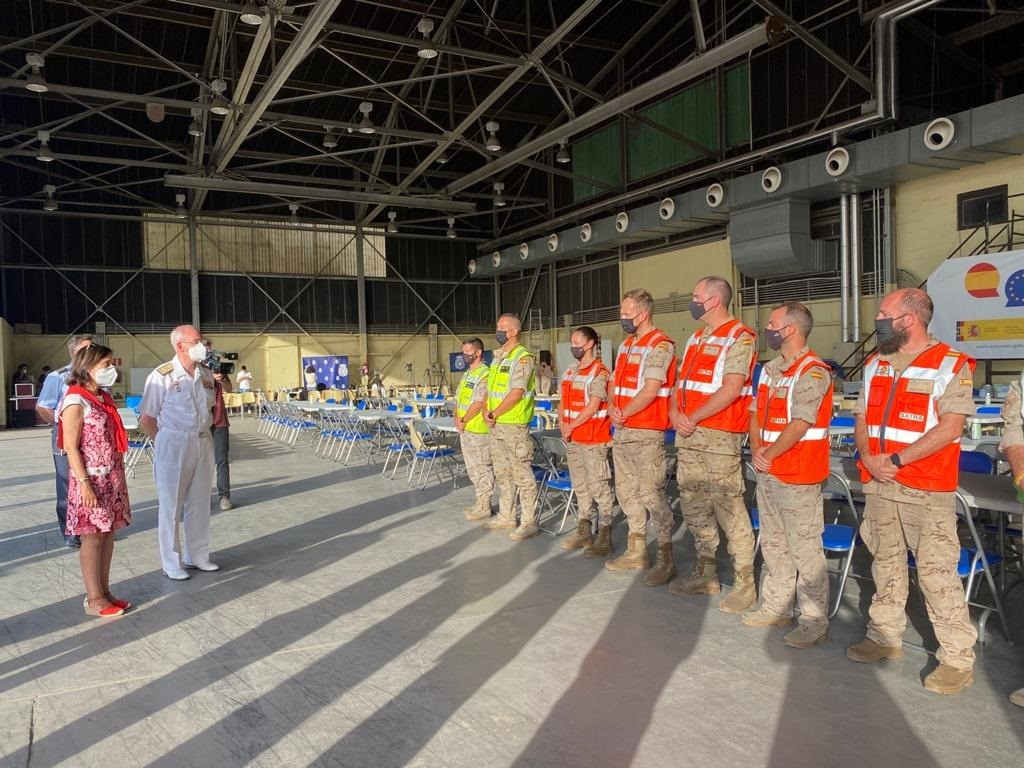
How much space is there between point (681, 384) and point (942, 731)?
1.95m

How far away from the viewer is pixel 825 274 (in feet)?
47.9

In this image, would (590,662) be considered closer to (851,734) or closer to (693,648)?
(693,648)

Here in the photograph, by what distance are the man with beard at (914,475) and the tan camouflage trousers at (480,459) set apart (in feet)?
11.1

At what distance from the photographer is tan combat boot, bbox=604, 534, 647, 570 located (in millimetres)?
4500

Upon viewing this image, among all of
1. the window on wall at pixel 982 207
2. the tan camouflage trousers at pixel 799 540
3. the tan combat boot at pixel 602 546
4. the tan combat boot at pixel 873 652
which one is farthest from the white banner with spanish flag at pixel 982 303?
the tan combat boot at pixel 873 652

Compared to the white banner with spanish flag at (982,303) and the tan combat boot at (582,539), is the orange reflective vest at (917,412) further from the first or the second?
the white banner with spanish flag at (982,303)

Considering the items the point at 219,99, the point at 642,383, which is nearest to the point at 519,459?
the point at 642,383

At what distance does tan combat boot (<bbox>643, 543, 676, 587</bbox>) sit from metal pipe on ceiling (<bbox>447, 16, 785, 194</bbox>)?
7.46 meters

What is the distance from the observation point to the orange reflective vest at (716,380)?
374 centimetres

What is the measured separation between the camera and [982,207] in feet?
38.8

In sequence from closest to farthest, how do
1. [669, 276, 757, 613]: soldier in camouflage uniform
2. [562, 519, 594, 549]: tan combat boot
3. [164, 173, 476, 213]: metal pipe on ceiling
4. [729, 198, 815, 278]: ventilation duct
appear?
[669, 276, 757, 613]: soldier in camouflage uniform < [562, 519, 594, 549]: tan combat boot < [729, 198, 815, 278]: ventilation duct < [164, 173, 476, 213]: metal pipe on ceiling

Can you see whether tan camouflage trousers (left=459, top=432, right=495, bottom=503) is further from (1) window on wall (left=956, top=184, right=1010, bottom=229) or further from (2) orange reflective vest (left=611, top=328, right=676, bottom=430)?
(1) window on wall (left=956, top=184, right=1010, bottom=229)

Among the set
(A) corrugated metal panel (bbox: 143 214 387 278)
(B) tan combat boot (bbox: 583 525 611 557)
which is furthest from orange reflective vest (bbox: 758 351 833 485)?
(A) corrugated metal panel (bbox: 143 214 387 278)

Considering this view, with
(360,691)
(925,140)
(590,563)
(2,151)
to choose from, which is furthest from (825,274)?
(2,151)
